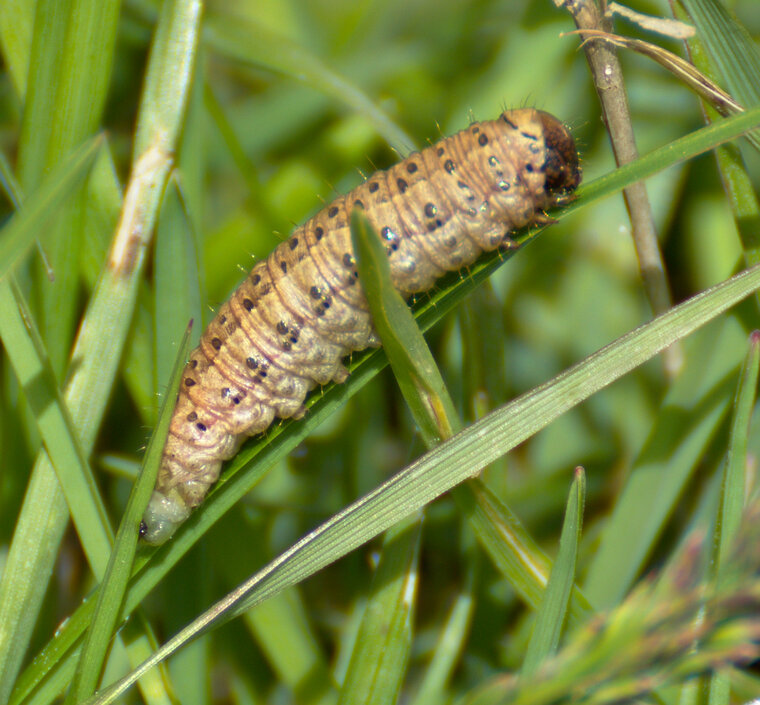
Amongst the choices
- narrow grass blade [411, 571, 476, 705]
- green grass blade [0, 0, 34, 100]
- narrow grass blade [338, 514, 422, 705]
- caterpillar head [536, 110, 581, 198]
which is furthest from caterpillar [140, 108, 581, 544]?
green grass blade [0, 0, 34, 100]

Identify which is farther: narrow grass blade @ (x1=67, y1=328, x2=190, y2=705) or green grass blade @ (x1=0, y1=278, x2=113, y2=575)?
green grass blade @ (x1=0, y1=278, x2=113, y2=575)

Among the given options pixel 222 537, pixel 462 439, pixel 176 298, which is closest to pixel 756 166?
pixel 462 439

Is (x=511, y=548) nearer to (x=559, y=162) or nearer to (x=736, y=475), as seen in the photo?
(x=736, y=475)

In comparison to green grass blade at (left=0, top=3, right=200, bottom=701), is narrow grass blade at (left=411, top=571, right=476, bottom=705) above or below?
below

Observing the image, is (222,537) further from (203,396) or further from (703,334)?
(703,334)

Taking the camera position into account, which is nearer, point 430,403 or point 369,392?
point 430,403

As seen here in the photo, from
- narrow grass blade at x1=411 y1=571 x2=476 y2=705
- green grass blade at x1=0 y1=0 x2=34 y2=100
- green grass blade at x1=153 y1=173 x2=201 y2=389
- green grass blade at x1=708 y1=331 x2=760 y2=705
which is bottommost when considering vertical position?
narrow grass blade at x1=411 y1=571 x2=476 y2=705

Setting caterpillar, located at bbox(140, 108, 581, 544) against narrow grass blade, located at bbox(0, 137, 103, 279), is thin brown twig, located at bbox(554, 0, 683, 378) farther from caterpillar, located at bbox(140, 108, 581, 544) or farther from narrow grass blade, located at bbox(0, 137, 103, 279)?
narrow grass blade, located at bbox(0, 137, 103, 279)

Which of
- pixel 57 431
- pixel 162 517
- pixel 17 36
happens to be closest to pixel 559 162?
pixel 162 517
